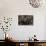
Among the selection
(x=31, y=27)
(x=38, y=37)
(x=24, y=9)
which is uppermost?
(x=24, y=9)

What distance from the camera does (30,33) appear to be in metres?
3.80

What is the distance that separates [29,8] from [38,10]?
0.90 feet

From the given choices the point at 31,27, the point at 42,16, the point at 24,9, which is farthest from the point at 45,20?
the point at 24,9

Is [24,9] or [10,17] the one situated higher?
[24,9]

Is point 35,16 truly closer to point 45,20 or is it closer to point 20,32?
point 45,20

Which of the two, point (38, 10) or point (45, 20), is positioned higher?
point (38, 10)

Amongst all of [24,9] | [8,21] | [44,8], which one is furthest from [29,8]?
[8,21]

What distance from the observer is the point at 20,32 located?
380cm

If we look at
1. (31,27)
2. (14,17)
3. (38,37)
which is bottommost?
(38,37)

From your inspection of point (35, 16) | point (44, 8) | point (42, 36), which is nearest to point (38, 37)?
point (42, 36)

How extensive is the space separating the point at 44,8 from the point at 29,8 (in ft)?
1.48

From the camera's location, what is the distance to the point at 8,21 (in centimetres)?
380

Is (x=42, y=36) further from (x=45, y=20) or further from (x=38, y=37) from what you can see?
(x=45, y=20)

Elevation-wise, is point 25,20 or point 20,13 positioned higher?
point 20,13
